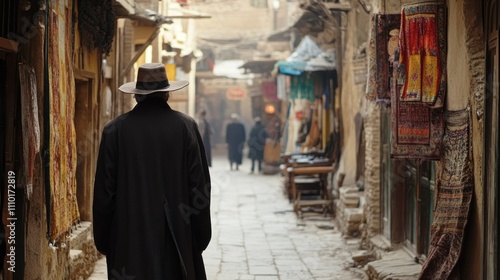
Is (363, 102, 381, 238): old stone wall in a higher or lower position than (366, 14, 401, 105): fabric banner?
lower

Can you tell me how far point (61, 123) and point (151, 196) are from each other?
1949 mm

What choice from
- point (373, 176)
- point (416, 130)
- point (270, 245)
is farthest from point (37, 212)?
point (270, 245)

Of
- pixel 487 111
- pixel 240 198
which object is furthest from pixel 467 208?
pixel 240 198

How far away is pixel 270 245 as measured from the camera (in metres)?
12.5

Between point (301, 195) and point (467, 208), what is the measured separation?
1019cm

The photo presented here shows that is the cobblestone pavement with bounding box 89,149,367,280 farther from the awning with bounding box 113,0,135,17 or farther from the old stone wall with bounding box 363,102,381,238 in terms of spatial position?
the awning with bounding box 113,0,135,17

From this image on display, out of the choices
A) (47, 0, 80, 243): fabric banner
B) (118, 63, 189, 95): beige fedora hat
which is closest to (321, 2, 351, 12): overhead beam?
(47, 0, 80, 243): fabric banner

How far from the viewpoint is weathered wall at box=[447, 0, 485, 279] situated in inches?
259

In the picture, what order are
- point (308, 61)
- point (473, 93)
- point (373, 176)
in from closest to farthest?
1. point (473, 93)
2. point (373, 176)
3. point (308, 61)

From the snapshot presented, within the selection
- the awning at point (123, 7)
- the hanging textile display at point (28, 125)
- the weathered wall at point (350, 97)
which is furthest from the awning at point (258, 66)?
the hanging textile display at point (28, 125)

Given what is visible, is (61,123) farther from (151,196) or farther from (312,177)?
(312,177)

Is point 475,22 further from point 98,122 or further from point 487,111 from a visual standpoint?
point 98,122

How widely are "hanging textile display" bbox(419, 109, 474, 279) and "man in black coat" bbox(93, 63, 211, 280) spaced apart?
2.24 m

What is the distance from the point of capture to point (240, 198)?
19.3 metres
